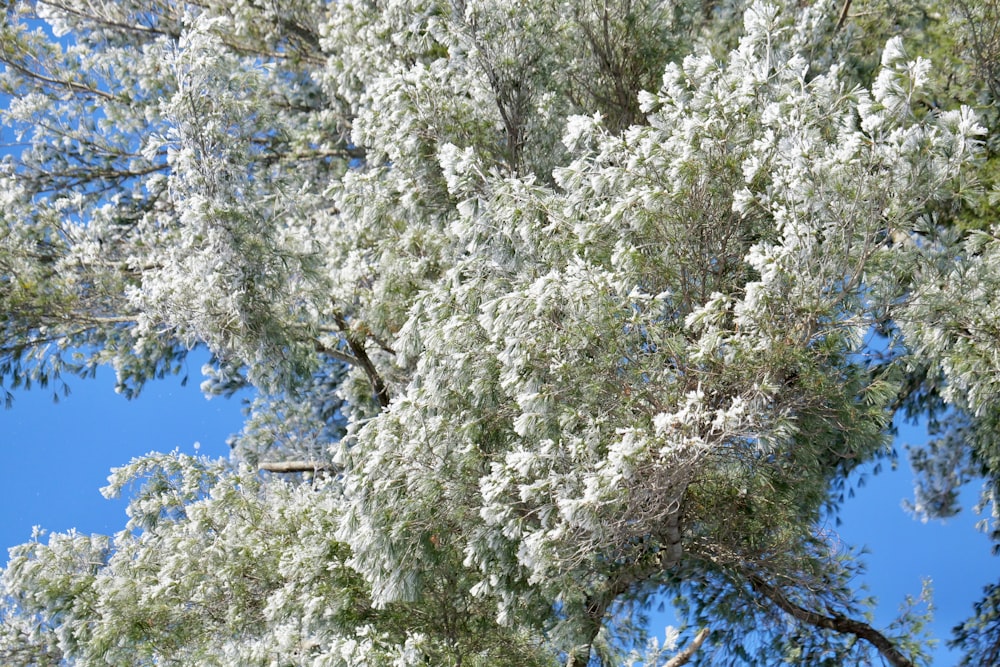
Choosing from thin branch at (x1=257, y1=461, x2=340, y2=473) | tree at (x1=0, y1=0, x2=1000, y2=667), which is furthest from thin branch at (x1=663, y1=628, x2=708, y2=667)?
thin branch at (x1=257, y1=461, x2=340, y2=473)

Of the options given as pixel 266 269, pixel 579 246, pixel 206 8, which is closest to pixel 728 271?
pixel 579 246

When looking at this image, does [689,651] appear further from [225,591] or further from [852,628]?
[225,591]

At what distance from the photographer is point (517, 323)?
430 cm

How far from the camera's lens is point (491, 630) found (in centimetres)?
583

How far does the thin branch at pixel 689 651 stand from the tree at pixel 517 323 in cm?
3

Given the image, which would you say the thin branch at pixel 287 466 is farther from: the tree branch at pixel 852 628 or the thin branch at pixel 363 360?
the tree branch at pixel 852 628

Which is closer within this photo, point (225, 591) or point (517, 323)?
point (517, 323)

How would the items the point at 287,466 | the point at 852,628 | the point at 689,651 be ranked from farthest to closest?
1. the point at 287,466
2. the point at 689,651
3. the point at 852,628

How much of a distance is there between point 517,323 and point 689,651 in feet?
9.98

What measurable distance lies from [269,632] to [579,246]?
102 inches

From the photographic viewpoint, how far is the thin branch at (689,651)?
643cm

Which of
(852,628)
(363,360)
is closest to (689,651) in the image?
(852,628)

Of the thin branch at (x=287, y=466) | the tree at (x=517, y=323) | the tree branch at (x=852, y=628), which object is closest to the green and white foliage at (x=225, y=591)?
the tree at (x=517, y=323)

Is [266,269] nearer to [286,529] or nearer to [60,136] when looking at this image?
[286,529]
